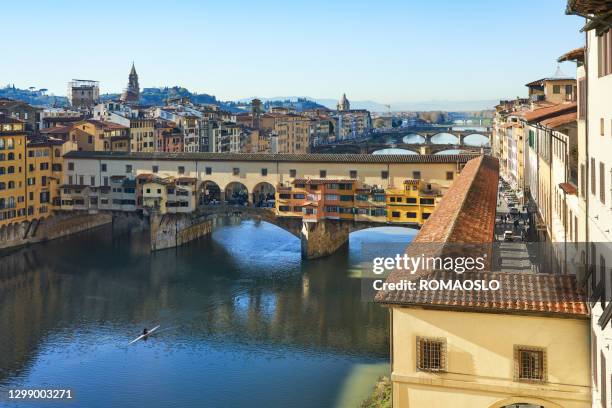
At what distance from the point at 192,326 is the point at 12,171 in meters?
19.1

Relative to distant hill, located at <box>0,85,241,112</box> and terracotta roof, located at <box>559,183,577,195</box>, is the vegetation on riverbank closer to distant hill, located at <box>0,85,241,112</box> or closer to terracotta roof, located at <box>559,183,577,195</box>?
terracotta roof, located at <box>559,183,577,195</box>

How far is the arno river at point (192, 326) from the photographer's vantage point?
66.5 feet

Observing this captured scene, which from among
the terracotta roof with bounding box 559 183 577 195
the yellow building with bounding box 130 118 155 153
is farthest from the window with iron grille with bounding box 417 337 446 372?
the yellow building with bounding box 130 118 155 153

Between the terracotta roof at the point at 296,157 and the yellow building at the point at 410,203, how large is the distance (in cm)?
151

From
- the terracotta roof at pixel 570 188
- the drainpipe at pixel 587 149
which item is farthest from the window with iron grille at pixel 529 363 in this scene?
the terracotta roof at pixel 570 188

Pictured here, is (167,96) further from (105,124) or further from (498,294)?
(498,294)

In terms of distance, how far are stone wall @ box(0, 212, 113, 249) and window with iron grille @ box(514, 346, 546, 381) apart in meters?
34.0

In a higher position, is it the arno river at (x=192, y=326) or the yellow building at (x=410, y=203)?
the yellow building at (x=410, y=203)

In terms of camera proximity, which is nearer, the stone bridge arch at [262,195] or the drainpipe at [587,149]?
the drainpipe at [587,149]

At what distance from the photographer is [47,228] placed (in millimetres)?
42688

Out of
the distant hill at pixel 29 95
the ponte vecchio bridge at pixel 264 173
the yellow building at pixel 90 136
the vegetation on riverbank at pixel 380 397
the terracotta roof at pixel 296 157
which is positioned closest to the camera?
the vegetation on riverbank at pixel 380 397

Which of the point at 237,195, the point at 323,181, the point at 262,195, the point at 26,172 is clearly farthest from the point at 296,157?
the point at 26,172

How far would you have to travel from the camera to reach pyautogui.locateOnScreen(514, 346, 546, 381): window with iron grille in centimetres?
988

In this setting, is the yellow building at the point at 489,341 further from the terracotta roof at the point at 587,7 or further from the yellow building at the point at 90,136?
the yellow building at the point at 90,136
